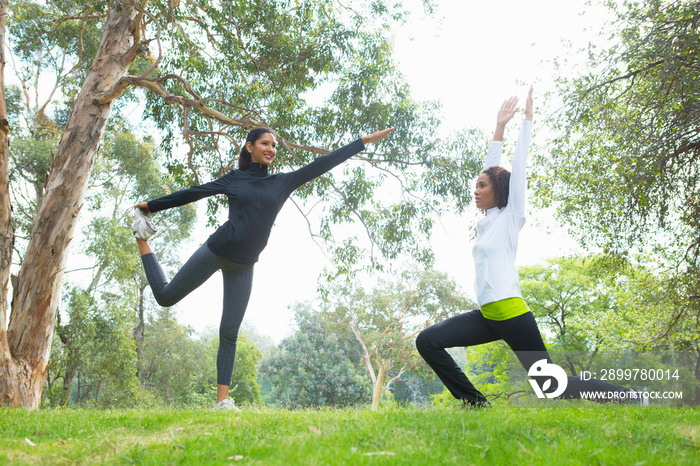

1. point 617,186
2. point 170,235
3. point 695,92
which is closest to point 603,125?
Result: point 617,186

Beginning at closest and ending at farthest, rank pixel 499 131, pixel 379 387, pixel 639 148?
pixel 499 131 → pixel 639 148 → pixel 379 387

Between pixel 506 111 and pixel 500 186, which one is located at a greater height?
pixel 506 111

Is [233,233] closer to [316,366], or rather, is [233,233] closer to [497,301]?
[497,301]

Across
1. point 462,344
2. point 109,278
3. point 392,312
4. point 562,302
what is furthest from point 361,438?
point 562,302

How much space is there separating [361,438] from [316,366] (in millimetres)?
29621

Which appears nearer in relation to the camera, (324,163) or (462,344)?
(462,344)

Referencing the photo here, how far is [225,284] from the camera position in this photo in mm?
3471

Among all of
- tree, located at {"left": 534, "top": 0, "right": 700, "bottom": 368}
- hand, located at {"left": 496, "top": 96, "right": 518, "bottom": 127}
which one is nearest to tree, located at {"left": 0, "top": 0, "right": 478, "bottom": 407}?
tree, located at {"left": 534, "top": 0, "right": 700, "bottom": 368}

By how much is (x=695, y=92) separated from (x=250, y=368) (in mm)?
30642

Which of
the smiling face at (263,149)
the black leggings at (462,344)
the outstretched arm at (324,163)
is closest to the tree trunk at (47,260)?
the smiling face at (263,149)

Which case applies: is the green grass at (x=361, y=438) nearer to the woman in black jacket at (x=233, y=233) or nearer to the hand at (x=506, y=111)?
the woman in black jacket at (x=233, y=233)

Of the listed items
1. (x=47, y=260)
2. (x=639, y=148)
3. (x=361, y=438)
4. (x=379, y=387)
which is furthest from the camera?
(x=379, y=387)

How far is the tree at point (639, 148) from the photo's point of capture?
7.59m

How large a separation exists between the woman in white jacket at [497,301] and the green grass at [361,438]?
297mm
